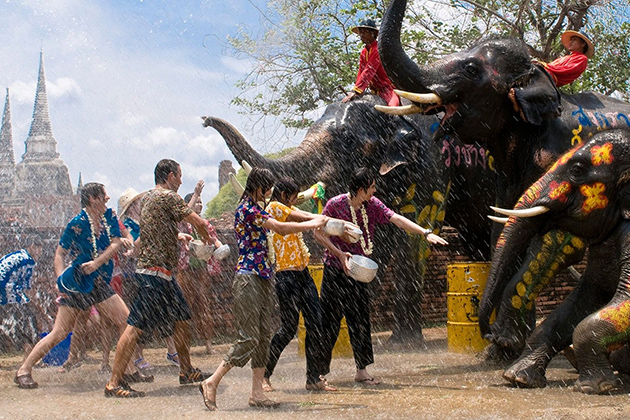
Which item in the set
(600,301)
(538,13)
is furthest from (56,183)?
(600,301)

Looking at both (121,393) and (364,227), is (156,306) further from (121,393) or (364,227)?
(364,227)

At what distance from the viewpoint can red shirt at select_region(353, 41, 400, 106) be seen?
870 cm

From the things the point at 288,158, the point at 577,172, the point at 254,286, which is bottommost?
the point at 254,286

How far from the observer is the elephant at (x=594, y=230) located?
5.30 meters

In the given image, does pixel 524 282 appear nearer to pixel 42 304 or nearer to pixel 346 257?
pixel 346 257

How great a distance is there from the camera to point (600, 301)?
6137mm

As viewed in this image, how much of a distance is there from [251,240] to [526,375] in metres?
2.14

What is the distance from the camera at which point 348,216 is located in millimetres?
6164

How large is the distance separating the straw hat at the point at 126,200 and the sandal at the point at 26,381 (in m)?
2.28

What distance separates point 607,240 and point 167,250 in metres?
3.23

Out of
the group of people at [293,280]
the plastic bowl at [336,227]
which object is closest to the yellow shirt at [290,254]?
the group of people at [293,280]

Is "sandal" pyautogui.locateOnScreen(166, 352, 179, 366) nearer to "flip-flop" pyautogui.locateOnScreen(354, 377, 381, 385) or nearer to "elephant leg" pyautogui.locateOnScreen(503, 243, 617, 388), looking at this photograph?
"flip-flop" pyautogui.locateOnScreen(354, 377, 381, 385)

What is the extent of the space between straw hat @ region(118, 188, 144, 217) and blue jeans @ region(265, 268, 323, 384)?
9.95 feet

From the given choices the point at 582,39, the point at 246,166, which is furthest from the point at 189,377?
the point at 582,39
